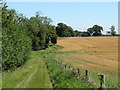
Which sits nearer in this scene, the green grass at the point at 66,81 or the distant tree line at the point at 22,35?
the green grass at the point at 66,81

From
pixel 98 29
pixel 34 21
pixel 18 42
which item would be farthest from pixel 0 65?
pixel 98 29

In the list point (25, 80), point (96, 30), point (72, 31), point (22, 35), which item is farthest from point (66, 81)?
point (96, 30)

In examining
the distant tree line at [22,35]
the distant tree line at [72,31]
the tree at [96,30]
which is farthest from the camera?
the tree at [96,30]

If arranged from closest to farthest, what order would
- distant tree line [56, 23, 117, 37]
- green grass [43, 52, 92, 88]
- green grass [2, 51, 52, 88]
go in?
green grass [43, 52, 92, 88], green grass [2, 51, 52, 88], distant tree line [56, 23, 117, 37]

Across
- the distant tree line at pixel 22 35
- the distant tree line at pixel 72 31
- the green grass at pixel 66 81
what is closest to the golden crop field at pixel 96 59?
the green grass at pixel 66 81

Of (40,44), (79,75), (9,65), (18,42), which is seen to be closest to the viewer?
(79,75)

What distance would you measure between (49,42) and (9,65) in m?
60.3

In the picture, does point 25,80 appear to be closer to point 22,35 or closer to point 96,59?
point 22,35

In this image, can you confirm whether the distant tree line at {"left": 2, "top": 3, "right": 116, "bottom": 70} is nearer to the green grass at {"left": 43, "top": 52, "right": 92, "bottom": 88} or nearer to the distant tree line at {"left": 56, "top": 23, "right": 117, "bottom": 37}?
the distant tree line at {"left": 56, "top": 23, "right": 117, "bottom": 37}

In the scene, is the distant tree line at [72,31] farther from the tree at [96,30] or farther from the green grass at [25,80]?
the green grass at [25,80]

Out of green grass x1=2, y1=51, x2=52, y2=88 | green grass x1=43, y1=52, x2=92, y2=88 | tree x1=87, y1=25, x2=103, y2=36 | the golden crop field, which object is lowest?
the golden crop field

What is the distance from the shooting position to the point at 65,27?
132125mm

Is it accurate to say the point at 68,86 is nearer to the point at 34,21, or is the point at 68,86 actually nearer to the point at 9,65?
the point at 9,65

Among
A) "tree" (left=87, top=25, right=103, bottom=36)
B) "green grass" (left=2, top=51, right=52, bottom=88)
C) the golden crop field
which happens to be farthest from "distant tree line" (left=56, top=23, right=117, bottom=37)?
"green grass" (left=2, top=51, right=52, bottom=88)
